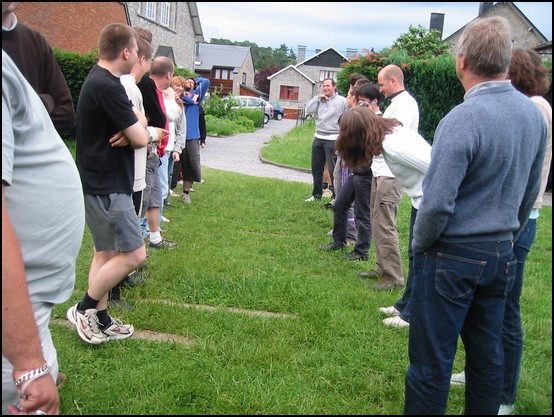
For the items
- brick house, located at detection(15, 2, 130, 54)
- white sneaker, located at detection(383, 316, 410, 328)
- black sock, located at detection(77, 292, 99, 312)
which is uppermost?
brick house, located at detection(15, 2, 130, 54)

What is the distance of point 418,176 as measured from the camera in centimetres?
382

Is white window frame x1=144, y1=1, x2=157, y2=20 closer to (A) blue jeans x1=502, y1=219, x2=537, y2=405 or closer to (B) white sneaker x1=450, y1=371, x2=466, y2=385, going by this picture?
(B) white sneaker x1=450, y1=371, x2=466, y2=385

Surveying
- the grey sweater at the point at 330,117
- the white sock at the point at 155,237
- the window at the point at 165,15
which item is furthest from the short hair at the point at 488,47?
the window at the point at 165,15

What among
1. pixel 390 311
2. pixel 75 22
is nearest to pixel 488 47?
pixel 390 311

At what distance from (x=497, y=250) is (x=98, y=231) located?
2.55 m

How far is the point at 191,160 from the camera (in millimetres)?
8797

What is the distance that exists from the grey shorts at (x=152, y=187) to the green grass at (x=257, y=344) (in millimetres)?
589

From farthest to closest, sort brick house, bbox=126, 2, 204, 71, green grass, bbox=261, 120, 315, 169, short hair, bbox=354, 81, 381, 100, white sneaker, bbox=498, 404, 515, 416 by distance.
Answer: brick house, bbox=126, 2, 204, 71
green grass, bbox=261, 120, 315, 169
short hair, bbox=354, 81, 381, 100
white sneaker, bbox=498, 404, 515, 416

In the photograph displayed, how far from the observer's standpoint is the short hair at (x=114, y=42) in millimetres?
3346

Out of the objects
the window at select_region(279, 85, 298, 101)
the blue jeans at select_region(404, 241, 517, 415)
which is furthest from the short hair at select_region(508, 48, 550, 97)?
the window at select_region(279, 85, 298, 101)

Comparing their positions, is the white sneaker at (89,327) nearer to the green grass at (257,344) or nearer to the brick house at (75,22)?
the green grass at (257,344)

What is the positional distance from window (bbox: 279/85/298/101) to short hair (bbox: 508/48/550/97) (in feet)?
212

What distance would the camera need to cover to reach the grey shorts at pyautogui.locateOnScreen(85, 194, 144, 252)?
3.42m

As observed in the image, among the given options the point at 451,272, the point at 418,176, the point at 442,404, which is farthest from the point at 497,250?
the point at 418,176
